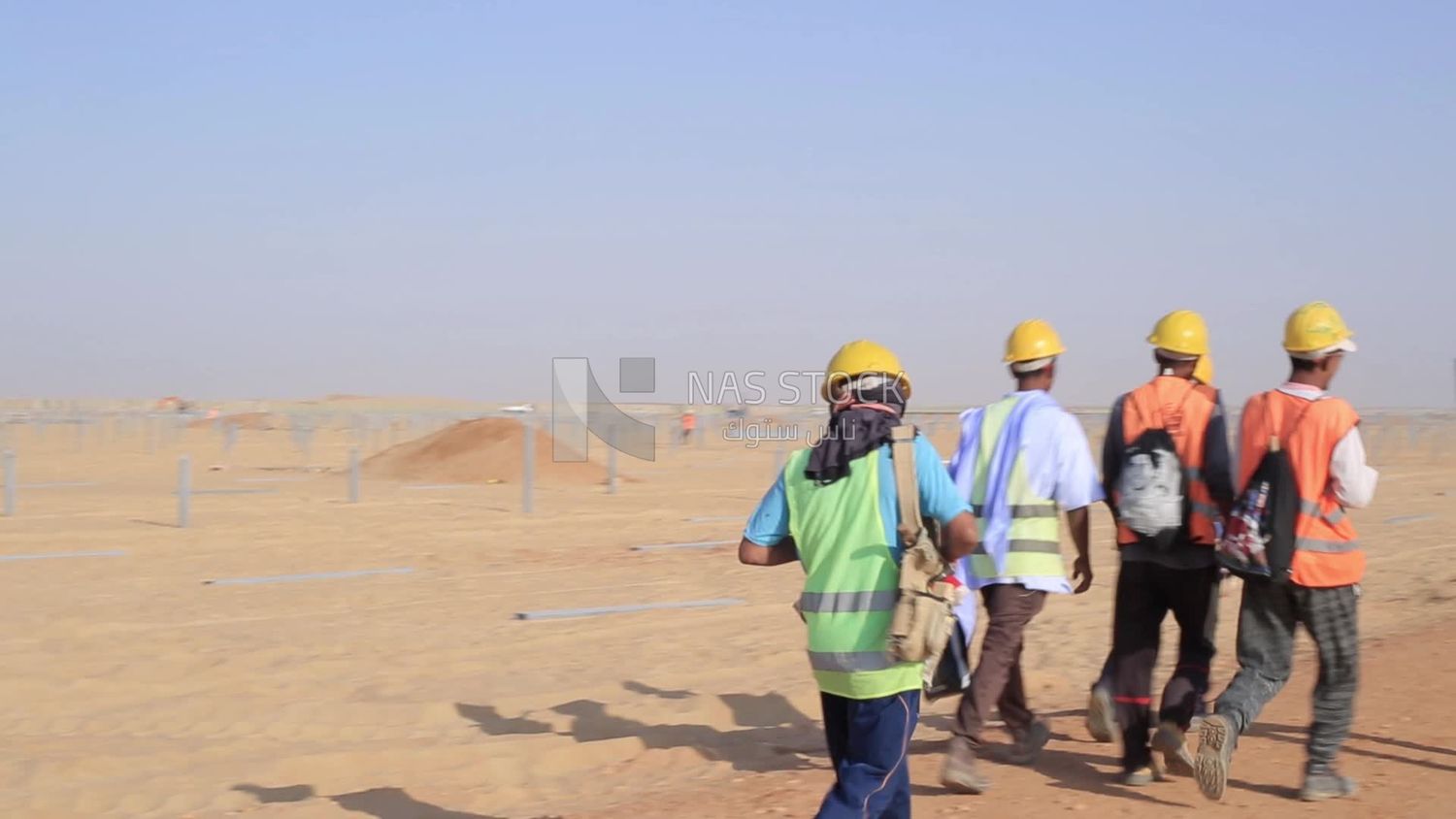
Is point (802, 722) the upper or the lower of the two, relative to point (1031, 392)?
lower

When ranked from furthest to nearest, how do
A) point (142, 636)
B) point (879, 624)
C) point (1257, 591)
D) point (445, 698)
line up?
point (142, 636), point (445, 698), point (1257, 591), point (879, 624)

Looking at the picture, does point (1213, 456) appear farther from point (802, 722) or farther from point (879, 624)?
point (802, 722)

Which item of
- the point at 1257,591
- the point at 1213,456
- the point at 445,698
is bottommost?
the point at 445,698

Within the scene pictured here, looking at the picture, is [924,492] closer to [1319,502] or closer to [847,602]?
[847,602]

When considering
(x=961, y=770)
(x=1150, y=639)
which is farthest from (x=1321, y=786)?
(x=961, y=770)

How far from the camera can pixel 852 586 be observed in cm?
383

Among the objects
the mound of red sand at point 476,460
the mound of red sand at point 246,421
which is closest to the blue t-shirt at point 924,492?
the mound of red sand at point 476,460

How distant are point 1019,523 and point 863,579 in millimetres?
1670

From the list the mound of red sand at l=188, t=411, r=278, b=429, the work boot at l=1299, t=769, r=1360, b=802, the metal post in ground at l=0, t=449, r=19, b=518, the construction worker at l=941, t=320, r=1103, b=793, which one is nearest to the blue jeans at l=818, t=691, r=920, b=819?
the construction worker at l=941, t=320, r=1103, b=793

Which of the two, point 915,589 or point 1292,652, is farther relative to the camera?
point 1292,652

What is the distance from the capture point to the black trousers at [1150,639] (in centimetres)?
530

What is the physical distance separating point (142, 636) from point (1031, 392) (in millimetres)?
7258

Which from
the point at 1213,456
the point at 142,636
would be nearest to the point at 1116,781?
the point at 1213,456

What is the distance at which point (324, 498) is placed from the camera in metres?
22.8
